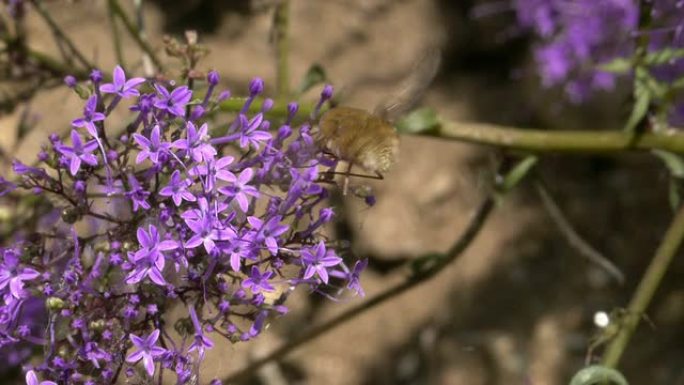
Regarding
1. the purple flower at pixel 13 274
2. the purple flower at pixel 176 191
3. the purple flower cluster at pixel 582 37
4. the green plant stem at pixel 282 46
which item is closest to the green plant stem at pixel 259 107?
the green plant stem at pixel 282 46

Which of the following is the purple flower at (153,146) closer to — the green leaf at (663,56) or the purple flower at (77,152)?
the purple flower at (77,152)

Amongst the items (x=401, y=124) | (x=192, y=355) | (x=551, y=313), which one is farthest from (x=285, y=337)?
(x=192, y=355)

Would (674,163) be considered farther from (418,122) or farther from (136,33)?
(136,33)

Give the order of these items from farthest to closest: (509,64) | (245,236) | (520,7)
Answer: (509,64) < (520,7) < (245,236)

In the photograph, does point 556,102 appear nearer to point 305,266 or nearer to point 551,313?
point 551,313

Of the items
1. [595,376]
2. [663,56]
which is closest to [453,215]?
[663,56]

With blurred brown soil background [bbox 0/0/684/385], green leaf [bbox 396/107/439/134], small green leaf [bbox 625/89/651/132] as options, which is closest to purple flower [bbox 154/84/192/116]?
green leaf [bbox 396/107/439/134]

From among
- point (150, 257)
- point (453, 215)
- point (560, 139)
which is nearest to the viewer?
point (150, 257)
